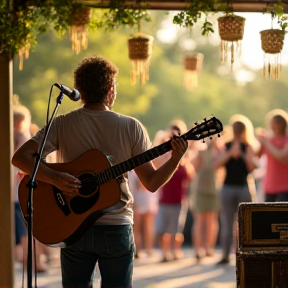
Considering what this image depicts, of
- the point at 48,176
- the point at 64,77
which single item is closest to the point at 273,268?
the point at 48,176

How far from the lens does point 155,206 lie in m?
11.9

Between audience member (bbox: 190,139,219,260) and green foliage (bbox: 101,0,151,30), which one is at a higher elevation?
green foliage (bbox: 101,0,151,30)

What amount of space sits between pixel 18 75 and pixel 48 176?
70.6ft

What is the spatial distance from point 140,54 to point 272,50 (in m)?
1.11

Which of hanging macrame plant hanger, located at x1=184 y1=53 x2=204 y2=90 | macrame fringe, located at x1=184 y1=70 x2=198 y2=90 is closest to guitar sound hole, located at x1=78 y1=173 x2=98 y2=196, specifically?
macrame fringe, located at x1=184 y1=70 x2=198 y2=90

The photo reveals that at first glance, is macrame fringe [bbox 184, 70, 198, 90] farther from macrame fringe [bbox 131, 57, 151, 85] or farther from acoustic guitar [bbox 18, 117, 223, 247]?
acoustic guitar [bbox 18, 117, 223, 247]

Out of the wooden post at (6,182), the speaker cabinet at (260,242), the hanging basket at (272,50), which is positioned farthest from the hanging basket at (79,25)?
the speaker cabinet at (260,242)

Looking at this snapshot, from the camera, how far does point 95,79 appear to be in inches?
213

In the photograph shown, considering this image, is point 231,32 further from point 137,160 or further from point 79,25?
point 137,160

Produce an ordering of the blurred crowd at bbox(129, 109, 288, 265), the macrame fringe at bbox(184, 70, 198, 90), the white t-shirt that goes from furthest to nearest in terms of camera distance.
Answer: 1. the blurred crowd at bbox(129, 109, 288, 265)
2. the macrame fringe at bbox(184, 70, 198, 90)
3. the white t-shirt

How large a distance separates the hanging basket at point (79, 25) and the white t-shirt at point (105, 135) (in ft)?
6.30

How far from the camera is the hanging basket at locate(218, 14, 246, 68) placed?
22.9ft

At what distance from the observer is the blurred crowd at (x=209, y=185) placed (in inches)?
400

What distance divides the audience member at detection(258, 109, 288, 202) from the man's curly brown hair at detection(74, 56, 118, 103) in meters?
4.97
